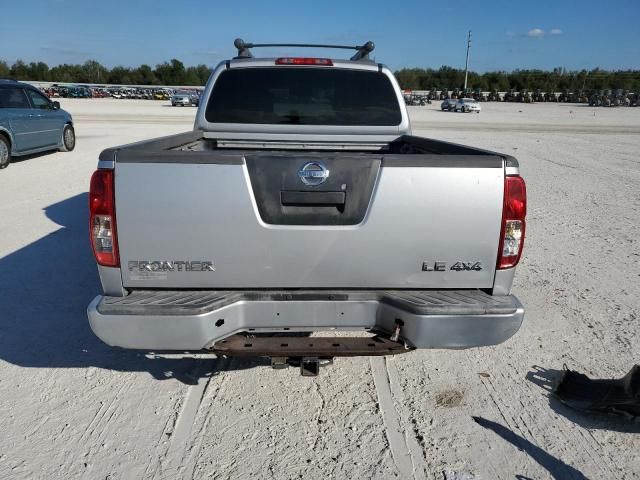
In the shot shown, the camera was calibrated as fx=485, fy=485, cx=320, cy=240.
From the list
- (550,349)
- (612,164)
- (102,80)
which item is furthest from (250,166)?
(102,80)

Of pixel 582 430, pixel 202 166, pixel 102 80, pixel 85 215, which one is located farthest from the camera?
pixel 102 80

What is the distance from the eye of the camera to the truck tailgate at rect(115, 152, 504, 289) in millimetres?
2541

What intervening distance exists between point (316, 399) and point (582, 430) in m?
1.69

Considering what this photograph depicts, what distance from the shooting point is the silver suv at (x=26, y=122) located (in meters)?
11.3

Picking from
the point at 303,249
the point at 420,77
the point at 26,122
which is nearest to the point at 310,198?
the point at 303,249

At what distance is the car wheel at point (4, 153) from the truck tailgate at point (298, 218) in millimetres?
10712

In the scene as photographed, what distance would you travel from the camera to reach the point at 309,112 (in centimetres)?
452

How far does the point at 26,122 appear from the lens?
11914 millimetres

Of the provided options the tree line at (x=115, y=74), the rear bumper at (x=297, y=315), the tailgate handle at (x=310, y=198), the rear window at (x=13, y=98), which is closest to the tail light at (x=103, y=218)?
the rear bumper at (x=297, y=315)

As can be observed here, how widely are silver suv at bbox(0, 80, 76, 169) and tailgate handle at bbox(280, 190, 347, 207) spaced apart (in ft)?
36.7

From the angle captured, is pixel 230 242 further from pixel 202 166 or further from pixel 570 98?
pixel 570 98

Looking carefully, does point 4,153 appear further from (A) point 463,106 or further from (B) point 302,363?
→ (A) point 463,106

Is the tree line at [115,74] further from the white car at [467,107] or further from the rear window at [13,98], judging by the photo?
the rear window at [13,98]

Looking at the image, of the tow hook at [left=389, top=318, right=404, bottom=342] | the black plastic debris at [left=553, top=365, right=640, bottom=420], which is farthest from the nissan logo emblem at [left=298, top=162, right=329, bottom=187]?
the black plastic debris at [left=553, top=365, right=640, bottom=420]
